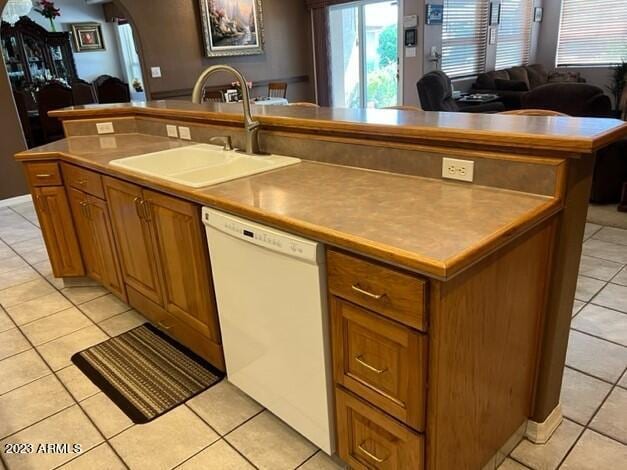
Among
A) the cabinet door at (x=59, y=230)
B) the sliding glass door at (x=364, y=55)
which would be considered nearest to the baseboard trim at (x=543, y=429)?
the cabinet door at (x=59, y=230)

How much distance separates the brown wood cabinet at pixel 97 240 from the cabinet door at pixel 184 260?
59cm

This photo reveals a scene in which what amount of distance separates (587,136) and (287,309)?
3.40ft

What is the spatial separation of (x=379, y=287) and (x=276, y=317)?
495mm

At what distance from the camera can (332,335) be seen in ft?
4.81

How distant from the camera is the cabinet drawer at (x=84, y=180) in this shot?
258 cm

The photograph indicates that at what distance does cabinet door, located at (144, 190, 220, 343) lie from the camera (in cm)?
195

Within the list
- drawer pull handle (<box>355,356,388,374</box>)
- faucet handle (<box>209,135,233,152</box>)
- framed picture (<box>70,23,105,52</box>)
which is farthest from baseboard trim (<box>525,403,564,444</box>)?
framed picture (<box>70,23,105,52</box>)

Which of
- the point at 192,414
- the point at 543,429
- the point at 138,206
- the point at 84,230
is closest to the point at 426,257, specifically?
the point at 543,429

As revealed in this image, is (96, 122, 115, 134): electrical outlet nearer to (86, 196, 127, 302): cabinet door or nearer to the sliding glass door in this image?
(86, 196, 127, 302): cabinet door

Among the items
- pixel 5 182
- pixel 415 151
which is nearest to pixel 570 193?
pixel 415 151

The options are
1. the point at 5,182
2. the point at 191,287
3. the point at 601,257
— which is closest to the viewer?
the point at 191,287

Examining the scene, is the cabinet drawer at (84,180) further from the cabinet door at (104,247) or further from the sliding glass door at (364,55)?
the sliding glass door at (364,55)

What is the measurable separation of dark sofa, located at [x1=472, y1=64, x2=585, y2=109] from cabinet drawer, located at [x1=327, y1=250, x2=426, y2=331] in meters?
5.76

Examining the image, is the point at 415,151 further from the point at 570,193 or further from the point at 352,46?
the point at 352,46
